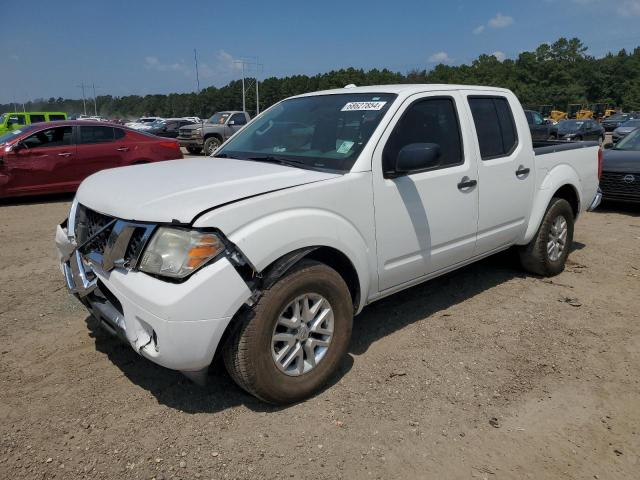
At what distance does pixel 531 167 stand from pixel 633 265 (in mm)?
2182

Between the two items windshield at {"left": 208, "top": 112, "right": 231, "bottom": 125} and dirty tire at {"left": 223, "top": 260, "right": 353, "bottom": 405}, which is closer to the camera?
dirty tire at {"left": 223, "top": 260, "right": 353, "bottom": 405}

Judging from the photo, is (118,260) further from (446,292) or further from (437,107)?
(446,292)

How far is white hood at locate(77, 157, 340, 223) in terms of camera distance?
2609 mm

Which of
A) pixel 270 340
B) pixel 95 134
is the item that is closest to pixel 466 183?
pixel 270 340

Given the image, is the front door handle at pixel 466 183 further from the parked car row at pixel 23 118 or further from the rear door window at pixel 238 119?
the parked car row at pixel 23 118

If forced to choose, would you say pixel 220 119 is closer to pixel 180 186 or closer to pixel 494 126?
pixel 494 126

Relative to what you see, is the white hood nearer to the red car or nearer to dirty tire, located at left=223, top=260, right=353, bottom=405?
dirty tire, located at left=223, top=260, right=353, bottom=405

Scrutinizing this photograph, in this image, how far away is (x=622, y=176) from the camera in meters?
8.66

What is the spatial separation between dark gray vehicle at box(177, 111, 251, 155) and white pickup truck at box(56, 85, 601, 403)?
50.6 ft

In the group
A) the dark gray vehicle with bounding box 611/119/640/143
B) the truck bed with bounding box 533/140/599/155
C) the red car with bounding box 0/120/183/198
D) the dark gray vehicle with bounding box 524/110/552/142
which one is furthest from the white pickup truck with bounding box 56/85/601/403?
the dark gray vehicle with bounding box 611/119/640/143

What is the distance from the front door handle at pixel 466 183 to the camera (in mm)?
3875

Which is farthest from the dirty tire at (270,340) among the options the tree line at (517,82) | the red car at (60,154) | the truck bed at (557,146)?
the tree line at (517,82)

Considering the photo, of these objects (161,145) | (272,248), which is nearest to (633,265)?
(272,248)

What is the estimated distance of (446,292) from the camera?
192 inches
